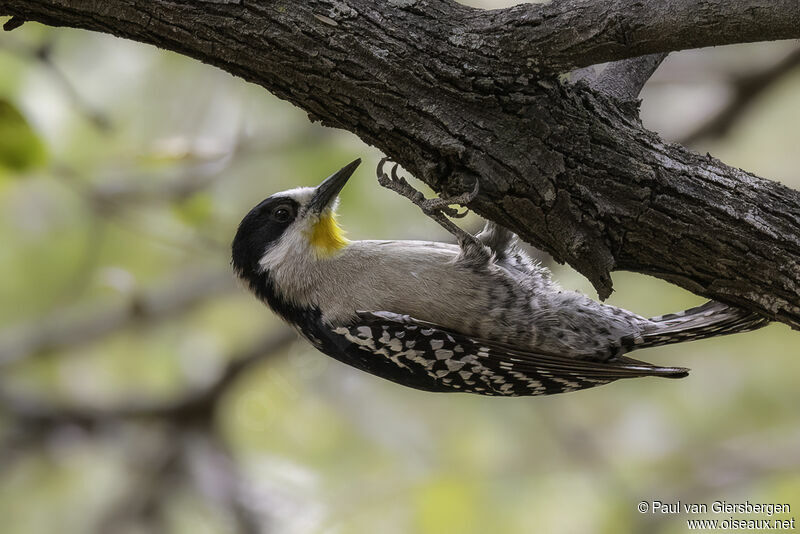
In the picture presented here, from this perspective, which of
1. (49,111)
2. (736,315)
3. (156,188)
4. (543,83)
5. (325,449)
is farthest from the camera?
(325,449)

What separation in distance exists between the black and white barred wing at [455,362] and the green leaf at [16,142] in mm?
2025

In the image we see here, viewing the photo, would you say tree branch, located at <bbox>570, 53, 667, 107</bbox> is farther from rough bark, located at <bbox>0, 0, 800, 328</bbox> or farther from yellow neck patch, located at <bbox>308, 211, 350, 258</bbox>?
yellow neck patch, located at <bbox>308, 211, 350, 258</bbox>

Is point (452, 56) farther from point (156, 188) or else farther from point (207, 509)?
point (207, 509)

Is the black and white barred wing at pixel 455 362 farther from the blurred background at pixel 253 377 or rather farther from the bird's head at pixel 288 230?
the blurred background at pixel 253 377

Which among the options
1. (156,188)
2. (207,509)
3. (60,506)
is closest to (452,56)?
(156,188)

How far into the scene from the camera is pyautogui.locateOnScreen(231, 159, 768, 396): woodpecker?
4.11 meters

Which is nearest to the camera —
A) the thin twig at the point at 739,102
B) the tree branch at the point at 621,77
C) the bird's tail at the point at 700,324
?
the tree branch at the point at 621,77

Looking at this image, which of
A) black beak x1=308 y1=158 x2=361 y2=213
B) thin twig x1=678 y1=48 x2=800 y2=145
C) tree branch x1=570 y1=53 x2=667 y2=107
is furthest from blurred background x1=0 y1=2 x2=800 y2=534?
tree branch x1=570 y1=53 x2=667 y2=107

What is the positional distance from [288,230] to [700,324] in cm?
229

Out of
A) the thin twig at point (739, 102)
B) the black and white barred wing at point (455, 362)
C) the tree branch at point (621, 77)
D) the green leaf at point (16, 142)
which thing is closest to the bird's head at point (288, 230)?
the black and white barred wing at point (455, 362)

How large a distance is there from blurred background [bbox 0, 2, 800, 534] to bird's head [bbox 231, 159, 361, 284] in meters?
1.57

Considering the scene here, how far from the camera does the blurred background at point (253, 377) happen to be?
7.22 metres

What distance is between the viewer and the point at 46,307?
802 centimetres

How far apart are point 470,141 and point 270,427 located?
222 inches
